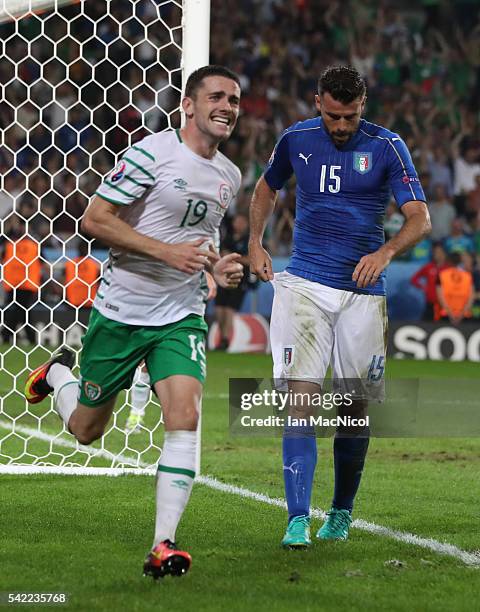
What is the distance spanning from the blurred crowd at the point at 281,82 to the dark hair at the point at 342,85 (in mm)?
11335

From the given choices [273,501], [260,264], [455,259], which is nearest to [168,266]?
[260,264]

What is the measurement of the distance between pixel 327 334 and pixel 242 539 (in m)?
1.01

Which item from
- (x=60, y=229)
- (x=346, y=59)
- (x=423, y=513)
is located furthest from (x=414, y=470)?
(x=346, y=59)

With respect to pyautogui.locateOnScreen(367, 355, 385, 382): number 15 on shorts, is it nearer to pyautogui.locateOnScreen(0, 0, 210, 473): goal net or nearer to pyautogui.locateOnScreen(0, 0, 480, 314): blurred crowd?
pyautogui.locateOnScreen(0, 0, 210, 473): goal net

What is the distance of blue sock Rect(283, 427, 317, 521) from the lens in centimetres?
526

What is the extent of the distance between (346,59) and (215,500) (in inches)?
651

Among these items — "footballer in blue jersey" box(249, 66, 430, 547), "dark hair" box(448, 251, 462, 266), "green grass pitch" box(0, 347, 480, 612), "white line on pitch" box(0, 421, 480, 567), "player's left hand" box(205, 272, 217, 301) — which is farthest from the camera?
"dark hair" box(448, 251, 462, 266)

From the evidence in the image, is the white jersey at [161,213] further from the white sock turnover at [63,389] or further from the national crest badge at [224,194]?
the white sock turnover at [63,389]

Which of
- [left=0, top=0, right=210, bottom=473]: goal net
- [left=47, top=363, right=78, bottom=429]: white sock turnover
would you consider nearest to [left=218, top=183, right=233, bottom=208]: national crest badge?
[left=47, top=363, right=78, bottom=429]: white sock turnover

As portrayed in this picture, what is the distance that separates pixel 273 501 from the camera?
6492 mm

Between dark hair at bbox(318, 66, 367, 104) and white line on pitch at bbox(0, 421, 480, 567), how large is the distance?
2026 mm

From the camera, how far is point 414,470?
789 centimetres

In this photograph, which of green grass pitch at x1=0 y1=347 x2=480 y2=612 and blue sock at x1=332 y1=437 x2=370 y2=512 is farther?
blue sock at x1=332 y1=437 x2=370 y2=512

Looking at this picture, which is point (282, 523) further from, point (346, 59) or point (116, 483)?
point (346, 59)
